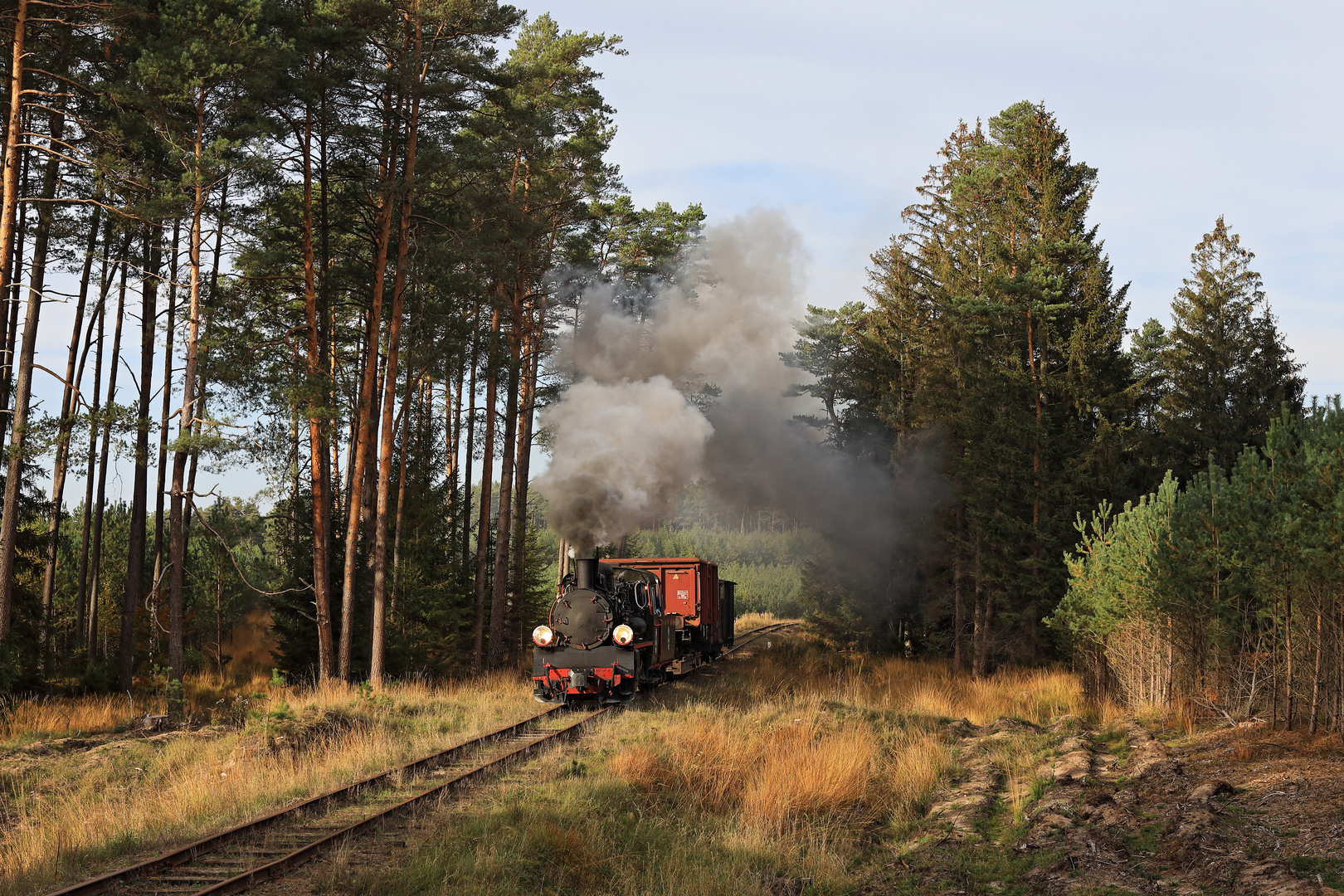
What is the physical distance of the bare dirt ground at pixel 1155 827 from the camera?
22.9ft

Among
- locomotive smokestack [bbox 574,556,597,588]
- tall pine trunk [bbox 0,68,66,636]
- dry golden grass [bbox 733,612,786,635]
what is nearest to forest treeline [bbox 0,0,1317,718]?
tall pine trunk [bbox 0,68,66,636]

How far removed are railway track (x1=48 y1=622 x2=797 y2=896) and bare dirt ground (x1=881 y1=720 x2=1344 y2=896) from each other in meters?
4.77

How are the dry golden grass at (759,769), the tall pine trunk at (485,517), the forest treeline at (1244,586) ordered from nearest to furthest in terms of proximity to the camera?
the dry golden grass at (759,769)
the forest treeline at (1244,586)
the tall pine trunk at (485,517)

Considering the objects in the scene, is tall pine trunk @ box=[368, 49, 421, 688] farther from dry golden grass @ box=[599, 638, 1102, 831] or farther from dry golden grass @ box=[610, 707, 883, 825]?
dry golden grass @ box=[610, 707, 883, 825]

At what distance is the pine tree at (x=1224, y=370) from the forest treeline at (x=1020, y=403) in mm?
75

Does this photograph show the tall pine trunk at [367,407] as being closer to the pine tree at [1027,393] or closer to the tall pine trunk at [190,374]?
the tall pine trunk at [190,374]

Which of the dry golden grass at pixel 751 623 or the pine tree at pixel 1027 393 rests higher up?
the pine tree at pixel 1027 393

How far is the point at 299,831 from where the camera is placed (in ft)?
28.0

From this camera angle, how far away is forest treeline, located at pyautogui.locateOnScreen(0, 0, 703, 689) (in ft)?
50.0

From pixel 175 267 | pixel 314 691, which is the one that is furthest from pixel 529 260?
pixel 314 691

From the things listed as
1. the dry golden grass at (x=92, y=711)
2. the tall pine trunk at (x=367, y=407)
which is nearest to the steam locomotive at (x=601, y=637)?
the tall pine trunk at (x=367, y=407)

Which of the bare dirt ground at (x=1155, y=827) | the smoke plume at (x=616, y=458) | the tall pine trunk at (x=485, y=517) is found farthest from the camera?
the tall pine trunk at (x=485, y=517)

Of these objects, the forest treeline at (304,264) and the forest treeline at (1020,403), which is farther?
the forest treeline at (1020,403)

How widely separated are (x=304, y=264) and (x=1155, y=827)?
19119mm
